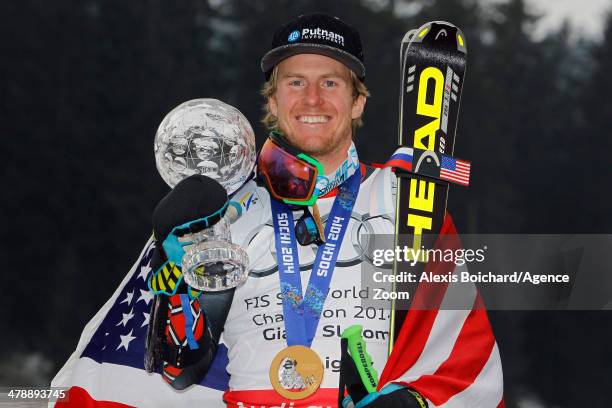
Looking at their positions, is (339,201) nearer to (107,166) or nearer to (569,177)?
(107,166)

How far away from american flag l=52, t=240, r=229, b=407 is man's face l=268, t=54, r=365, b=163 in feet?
3.21

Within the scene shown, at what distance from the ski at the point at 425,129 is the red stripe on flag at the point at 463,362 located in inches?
13.3

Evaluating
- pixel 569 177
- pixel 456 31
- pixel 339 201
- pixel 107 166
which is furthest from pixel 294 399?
pixel 569 177

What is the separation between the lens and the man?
4395 millimetres

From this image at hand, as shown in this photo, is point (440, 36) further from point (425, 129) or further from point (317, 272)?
point (317, 272)

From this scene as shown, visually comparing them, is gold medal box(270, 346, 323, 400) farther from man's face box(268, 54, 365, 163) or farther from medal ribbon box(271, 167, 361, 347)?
man's face box(268, 54, 365, 163)

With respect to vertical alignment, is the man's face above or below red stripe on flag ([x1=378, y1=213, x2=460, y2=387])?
above

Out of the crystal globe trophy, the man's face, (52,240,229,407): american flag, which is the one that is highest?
the man's face

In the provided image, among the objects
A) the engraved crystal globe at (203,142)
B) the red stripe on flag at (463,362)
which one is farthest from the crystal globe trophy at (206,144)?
the red stripe on flag at (463,362)

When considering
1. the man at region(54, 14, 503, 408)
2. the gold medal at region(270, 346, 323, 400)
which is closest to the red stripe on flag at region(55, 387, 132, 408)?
→ the man at region(54, 14, 503, 408)

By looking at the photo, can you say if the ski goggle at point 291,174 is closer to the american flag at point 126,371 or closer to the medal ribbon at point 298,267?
the medal ribbon at point 298,267

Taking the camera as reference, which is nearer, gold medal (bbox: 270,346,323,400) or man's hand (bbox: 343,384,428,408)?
man's hand (bbox: 343,384,428,408)

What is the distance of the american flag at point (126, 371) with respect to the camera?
4875 millimetres

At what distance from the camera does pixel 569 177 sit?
55.6m
